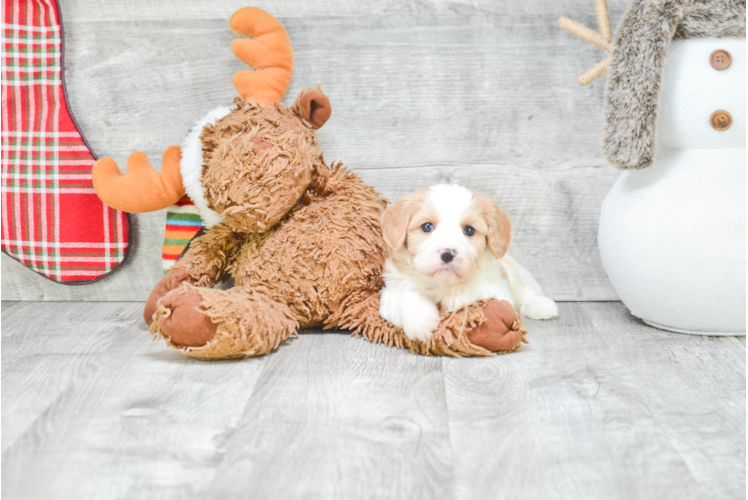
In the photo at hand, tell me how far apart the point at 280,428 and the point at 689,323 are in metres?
0.86

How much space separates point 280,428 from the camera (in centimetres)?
93

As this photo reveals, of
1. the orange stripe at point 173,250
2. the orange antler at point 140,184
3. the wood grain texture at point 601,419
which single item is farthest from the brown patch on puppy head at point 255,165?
the wood grain texture at point 601,419

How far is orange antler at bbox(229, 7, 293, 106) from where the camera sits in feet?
4.50

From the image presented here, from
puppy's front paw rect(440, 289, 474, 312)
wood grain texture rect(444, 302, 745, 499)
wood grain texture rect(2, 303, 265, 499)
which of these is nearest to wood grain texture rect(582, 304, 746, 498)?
wood grain texture rect(444, 302, 745, 499)

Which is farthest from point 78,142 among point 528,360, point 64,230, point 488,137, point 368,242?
point 528,360

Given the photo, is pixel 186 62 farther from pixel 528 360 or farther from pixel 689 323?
pixel 689 323

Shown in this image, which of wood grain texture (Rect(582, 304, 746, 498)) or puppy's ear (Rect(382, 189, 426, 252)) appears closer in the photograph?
wood grain texture (Rect(582, 304, 746, 498))

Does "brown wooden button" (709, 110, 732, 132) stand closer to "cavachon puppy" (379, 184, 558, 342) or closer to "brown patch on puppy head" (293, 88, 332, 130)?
"cavachon puppy" (379, 184, 558, 342)

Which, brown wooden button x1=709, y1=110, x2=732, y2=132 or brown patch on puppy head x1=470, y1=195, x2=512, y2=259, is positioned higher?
brown wooden button x1=709, y1=110, x2=732, y2=132

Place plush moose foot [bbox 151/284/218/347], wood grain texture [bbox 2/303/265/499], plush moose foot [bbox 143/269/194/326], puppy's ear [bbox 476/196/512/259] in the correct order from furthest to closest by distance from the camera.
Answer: plush moose foot [bbox 143/269/194/326] → puppy's ear [bbox 476/196/512/259] → plush moose foot [bbox 151/284/218/347] → wood grain texture [bbox 2/303/265/499]

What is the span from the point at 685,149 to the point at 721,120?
0.08 metres

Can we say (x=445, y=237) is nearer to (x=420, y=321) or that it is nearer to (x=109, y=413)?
Answer: (x=420, y=321)

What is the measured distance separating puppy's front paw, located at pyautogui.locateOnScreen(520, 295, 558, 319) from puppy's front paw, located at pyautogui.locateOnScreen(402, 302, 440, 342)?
35cm

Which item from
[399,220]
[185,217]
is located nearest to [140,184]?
[185,217]
